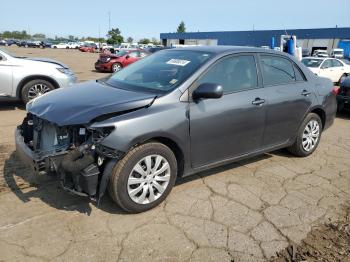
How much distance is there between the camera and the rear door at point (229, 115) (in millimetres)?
3816

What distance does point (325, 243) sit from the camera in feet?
10.6

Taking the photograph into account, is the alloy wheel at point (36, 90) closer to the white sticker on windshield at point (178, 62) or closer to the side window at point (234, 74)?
the white sticker on windshield at point (178, 62)

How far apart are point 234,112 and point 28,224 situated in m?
2.51

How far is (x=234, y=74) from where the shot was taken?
13.9ft

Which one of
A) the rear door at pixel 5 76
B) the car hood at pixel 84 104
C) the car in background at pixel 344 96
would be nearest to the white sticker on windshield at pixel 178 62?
the car hood at pixel 84 104

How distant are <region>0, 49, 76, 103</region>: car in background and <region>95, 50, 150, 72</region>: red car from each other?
10384mm

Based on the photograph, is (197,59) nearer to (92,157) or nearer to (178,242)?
(92,157)

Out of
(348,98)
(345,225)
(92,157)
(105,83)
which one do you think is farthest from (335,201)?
(348,98)

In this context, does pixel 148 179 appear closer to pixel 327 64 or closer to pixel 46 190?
pixel 46 190

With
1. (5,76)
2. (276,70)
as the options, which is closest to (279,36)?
(5,76)

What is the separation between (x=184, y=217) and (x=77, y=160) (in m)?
1.22

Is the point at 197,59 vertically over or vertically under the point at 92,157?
over

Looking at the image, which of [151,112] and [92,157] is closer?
[92,157]

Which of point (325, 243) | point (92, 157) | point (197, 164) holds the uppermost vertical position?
point (92, 157)
